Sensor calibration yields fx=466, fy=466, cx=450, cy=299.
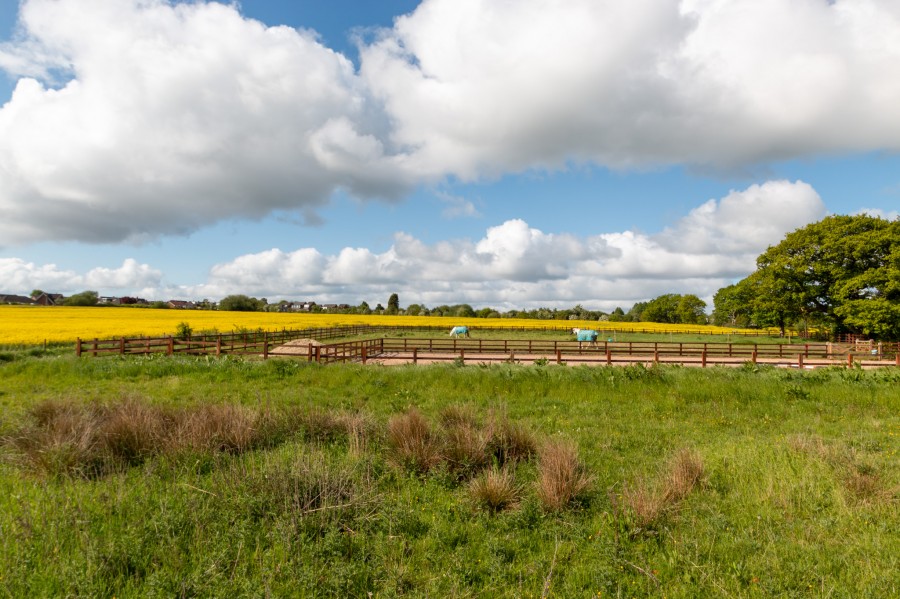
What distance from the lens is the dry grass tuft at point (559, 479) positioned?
5.63 meters

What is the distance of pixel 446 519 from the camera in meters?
5.42

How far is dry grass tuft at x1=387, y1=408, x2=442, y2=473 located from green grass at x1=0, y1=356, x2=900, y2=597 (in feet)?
0.62

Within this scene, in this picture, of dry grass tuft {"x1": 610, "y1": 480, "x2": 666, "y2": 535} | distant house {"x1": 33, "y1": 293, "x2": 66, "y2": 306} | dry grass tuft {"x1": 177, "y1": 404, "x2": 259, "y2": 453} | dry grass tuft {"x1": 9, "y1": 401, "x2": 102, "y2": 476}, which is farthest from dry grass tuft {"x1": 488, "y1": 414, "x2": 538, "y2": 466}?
distant house {"x1": 33, "y1": 293, "x2": 66, "y2": 306}

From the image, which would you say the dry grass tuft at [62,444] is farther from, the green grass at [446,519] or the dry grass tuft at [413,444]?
the dry grass tuft at [413,444]

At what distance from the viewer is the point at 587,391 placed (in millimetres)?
13711

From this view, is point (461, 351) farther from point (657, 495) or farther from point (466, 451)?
point (657, 495)

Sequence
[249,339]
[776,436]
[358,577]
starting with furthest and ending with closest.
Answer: [249,339]
[776,436]
[358,577]

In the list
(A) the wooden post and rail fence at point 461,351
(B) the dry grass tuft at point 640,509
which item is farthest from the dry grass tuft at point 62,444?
(A) the wooden post and rail fence at point 461,351

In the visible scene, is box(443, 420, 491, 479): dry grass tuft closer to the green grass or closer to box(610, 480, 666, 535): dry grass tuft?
the green grass

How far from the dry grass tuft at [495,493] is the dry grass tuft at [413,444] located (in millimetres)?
1111

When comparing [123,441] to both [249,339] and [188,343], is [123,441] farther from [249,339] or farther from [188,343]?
[249,339]

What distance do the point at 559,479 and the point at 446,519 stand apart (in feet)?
4.93

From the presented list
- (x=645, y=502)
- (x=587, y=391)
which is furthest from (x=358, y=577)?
(x=587, y=391)

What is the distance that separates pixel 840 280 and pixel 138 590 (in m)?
53.6
